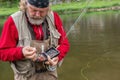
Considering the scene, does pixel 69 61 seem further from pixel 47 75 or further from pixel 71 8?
pixel 71 8

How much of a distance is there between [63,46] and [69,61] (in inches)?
251

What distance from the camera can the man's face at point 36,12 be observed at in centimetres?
295

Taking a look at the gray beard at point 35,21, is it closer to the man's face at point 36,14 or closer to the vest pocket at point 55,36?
the man's face at point 36,14

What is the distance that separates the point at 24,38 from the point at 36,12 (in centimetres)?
27

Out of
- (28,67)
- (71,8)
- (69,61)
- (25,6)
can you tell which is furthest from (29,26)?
(71,8)

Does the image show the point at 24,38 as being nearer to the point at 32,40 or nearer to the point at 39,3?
the point at 32,40

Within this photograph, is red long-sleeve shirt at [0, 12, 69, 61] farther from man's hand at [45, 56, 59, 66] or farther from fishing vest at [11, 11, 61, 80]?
man's hand at [45, 56, 59, 66]

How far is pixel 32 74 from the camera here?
3.18 meters

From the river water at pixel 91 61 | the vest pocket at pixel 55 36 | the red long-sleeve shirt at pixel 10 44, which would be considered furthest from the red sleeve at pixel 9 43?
the river water at pixel 91 61

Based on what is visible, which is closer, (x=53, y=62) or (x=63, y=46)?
(x=53, y=62)

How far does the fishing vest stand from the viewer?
9.97 feet

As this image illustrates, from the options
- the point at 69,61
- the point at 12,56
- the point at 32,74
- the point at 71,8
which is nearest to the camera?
the point at 12,56

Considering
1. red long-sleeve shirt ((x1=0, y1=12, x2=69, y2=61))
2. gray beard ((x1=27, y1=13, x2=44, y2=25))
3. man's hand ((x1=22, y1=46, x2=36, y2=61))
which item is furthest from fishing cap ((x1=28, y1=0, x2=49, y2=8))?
man's hand ((x1=22, y1=46, x2=36, y2=61))

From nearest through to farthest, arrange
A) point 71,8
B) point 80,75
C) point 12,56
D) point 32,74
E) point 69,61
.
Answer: point 12,56, point 32,74, point 80,75, point 69,61, point 71,8
